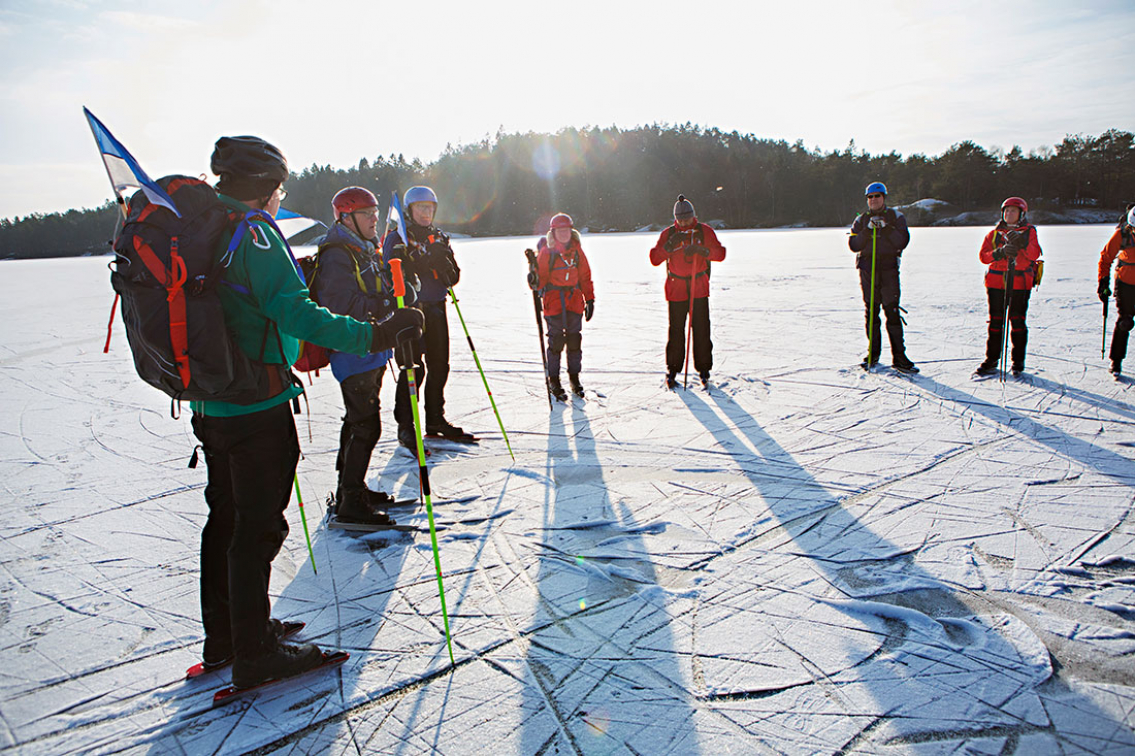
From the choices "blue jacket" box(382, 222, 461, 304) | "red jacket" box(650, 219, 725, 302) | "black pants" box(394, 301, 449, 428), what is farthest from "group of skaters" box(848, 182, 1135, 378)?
"black pants" box(394, 301, 449, 428)

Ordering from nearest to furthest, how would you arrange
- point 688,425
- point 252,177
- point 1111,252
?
point 252,177 → point 688,425 → point 1111,252

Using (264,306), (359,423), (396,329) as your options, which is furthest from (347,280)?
(264,306)

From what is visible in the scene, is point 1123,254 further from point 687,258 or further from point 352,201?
point 352,201

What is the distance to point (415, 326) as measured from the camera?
2.62 metres

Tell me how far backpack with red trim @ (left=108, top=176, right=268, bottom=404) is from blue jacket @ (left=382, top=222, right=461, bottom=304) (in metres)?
3.05

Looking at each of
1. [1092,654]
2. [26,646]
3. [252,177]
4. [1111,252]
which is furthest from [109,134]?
[1111,252]

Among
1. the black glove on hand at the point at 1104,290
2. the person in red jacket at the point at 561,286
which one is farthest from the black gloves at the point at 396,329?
the black glove on hand at the point at 1104,290

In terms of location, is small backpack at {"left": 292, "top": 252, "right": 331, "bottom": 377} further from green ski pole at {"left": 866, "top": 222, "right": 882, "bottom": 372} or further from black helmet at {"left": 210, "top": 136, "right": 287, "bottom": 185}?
green ski pole at {"left": 866, "top": 222, "right": 882, "bottom": 372}

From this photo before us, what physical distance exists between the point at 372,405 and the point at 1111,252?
275 inches

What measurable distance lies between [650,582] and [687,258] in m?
4.24

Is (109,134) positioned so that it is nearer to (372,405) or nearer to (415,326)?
(415,326)

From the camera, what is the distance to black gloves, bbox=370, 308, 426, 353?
2457 millimetres

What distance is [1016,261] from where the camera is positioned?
6.42m

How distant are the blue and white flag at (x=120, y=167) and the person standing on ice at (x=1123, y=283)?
299 inches
